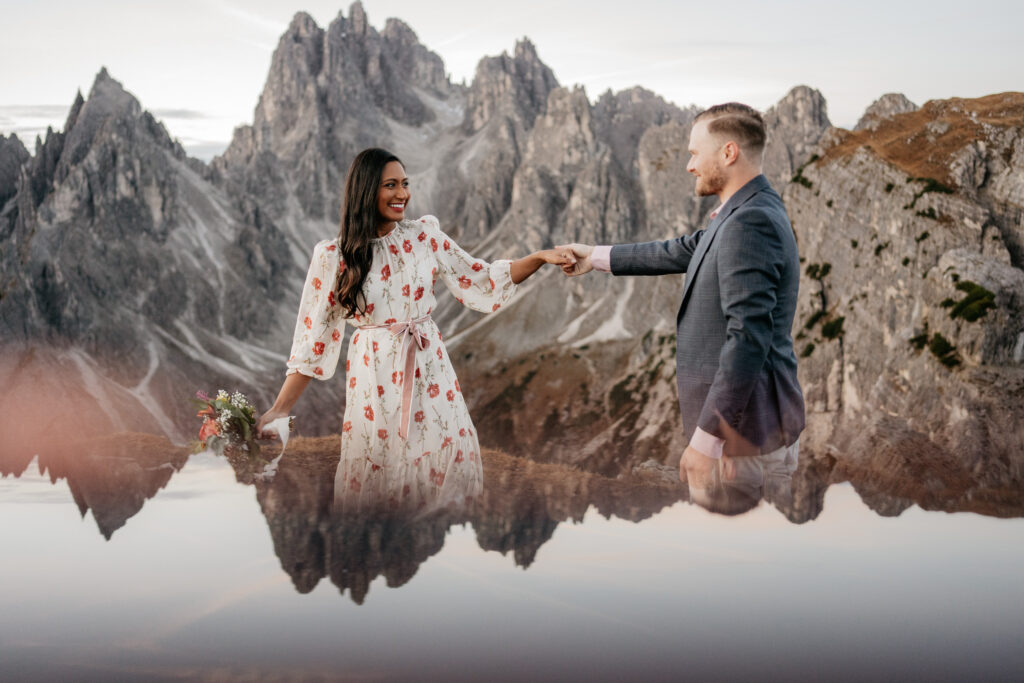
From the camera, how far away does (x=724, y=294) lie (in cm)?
667

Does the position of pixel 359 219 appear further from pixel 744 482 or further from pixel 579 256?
pixel 744 482

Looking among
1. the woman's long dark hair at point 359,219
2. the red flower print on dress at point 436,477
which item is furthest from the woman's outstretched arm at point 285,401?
the red flower print on dress at point 436,477

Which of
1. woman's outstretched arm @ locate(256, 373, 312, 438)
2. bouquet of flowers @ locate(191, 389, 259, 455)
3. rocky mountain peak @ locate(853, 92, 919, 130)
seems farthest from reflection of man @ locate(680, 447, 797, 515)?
rocky mountain peak @ locate(853, 92, 919, 130)

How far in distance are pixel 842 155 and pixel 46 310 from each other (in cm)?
17785

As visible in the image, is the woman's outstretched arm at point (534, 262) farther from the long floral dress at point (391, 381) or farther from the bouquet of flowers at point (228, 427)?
the bouquet of flowers at point (228, 427)

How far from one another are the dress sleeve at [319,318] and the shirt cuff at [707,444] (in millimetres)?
4419

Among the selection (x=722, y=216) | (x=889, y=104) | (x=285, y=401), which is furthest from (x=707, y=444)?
(x=889, y=104)

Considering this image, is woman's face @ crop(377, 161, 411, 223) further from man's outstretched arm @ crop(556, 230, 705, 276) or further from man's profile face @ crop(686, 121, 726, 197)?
man's profile face @ crop(686, 121, 726, 197)

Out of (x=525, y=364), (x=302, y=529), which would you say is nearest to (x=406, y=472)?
(x=302, y=529)

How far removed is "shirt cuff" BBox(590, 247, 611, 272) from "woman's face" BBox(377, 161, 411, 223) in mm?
2391

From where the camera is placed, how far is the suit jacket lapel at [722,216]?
22.9ft

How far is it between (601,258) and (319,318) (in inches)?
135

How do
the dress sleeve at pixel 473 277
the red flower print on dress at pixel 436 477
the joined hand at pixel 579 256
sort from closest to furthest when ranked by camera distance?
the red flower print on dress at pixel 436 477
the dress sleeve at pixel 473 277
the joined hand at pixel 579 256

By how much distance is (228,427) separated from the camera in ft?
31.5
